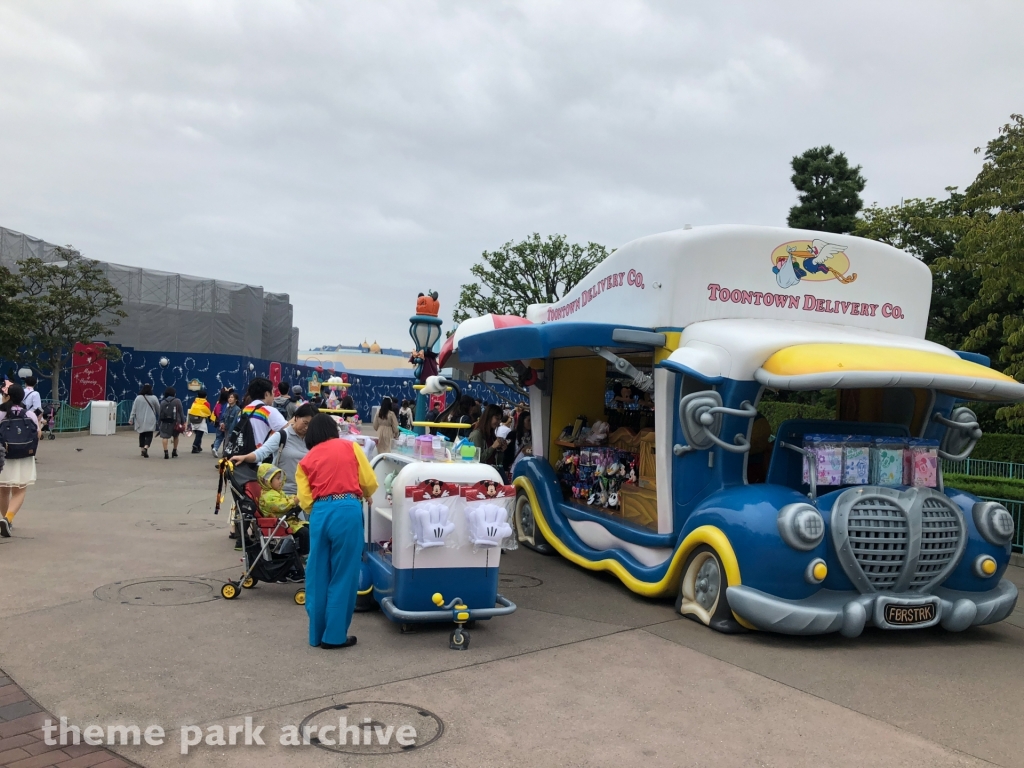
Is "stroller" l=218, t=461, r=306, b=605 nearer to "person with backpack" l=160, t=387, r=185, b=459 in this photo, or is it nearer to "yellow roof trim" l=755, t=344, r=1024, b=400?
"yellow roof trim" l=755, t=344, r=1024, b=400

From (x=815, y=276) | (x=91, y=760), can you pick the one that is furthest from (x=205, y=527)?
(x=815, y=276)

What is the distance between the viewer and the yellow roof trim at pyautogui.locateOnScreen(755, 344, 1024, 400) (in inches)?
238

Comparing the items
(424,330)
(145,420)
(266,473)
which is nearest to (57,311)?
(145,420)

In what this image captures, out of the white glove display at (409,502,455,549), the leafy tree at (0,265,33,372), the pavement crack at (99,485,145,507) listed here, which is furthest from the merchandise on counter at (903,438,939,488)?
the leafy tree at (0,265,33,372)

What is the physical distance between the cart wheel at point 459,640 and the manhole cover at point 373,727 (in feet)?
3.60

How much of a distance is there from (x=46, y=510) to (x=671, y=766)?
9278mm

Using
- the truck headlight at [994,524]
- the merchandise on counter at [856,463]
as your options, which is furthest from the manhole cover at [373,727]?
the truck headlight at [994,524]

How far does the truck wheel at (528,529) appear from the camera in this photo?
9406 mm

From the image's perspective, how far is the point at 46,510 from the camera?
10570mm

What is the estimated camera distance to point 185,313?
37.0m

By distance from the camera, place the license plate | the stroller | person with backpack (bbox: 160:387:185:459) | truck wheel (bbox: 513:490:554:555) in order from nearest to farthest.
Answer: the license plate, the stroller, truck wheel (bbox: 513:490:554:555), person with backpack (bbox: 160:387:185:459)

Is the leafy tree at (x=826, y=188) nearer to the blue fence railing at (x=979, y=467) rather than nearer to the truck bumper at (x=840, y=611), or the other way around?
the blue fence railing at (x=979, y=467)

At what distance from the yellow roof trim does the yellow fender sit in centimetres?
127

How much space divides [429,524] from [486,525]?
41cm
